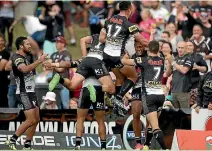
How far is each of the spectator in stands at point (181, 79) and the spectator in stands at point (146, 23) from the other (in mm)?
3479

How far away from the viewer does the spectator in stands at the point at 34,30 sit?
96.5 feet

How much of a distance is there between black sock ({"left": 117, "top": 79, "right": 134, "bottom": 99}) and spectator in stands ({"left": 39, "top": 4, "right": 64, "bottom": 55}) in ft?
19.4

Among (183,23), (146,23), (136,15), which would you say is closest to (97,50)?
(183,23)

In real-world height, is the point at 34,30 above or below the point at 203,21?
below

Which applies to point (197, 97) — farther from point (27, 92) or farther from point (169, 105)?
point (27, 92)

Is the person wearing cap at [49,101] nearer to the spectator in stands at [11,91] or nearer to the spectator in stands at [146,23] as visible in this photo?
the spectator in stands at [11,91]

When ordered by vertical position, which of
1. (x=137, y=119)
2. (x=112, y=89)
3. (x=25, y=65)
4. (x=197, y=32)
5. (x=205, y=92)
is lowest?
(x=137, y=119)

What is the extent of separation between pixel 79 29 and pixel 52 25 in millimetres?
3810

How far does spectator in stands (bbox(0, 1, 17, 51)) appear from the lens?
98.0 ft

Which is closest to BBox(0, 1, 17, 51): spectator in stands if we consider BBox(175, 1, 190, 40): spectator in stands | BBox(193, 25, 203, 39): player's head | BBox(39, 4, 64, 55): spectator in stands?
BBox(39, 4, 64, 55): spectator in stands

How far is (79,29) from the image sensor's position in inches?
1292

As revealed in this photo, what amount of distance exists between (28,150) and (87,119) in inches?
133

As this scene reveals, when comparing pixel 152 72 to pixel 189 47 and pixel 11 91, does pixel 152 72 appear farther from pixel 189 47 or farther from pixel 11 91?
pixel 11 91

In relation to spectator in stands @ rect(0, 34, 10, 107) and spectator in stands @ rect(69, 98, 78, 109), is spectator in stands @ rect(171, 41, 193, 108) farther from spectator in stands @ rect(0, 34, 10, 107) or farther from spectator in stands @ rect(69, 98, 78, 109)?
spectator in stands @ rect(0, 34, 10, 107)
